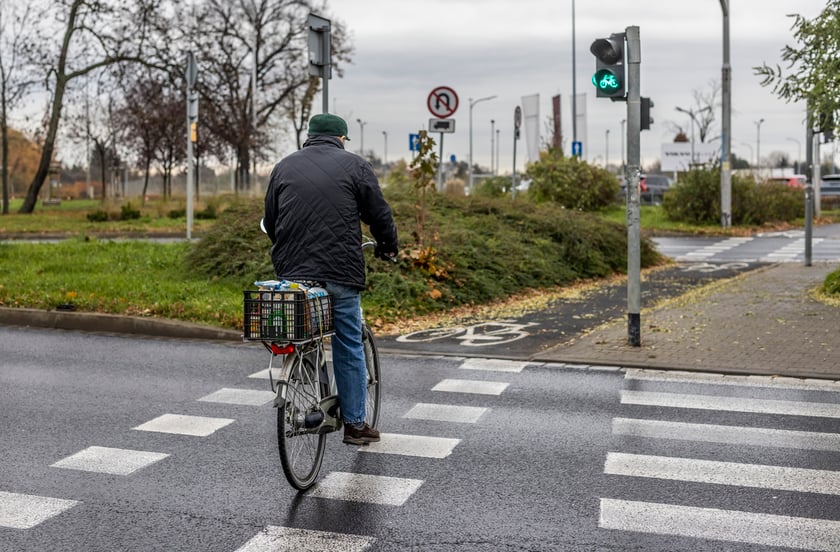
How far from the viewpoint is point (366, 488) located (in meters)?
5.43

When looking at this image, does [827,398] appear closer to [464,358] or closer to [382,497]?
[464,358]

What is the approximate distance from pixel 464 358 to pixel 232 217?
6.53m

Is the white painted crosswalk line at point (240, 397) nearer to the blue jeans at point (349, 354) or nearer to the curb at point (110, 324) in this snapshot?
the blue jeans at point (349, 354)

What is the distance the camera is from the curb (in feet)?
35.3

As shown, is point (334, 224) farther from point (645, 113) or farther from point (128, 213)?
point (128, 213)

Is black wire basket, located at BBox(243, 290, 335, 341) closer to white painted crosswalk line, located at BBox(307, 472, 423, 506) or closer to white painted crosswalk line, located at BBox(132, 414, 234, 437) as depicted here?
white painted crosswalk line, located at BBox(307, 472, 423, 506)

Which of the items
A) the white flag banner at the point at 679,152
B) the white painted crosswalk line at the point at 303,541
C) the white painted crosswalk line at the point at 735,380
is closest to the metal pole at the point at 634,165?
the white painted crosswalk line at the point at 735,380

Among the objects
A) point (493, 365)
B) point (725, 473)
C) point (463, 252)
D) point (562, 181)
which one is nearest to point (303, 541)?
point (725, 473)

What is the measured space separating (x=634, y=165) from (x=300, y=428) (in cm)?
553

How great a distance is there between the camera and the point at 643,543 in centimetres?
454

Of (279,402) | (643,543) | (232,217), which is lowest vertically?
(643,543)

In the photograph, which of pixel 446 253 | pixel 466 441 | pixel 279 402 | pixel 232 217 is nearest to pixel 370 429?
pixel 466 441

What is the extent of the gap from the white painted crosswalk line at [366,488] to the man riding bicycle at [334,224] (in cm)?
39

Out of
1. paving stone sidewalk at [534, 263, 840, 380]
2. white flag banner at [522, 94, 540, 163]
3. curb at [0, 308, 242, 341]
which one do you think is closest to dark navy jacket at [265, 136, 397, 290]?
paving stone sidewalk at [534, 263, 840, 380]
